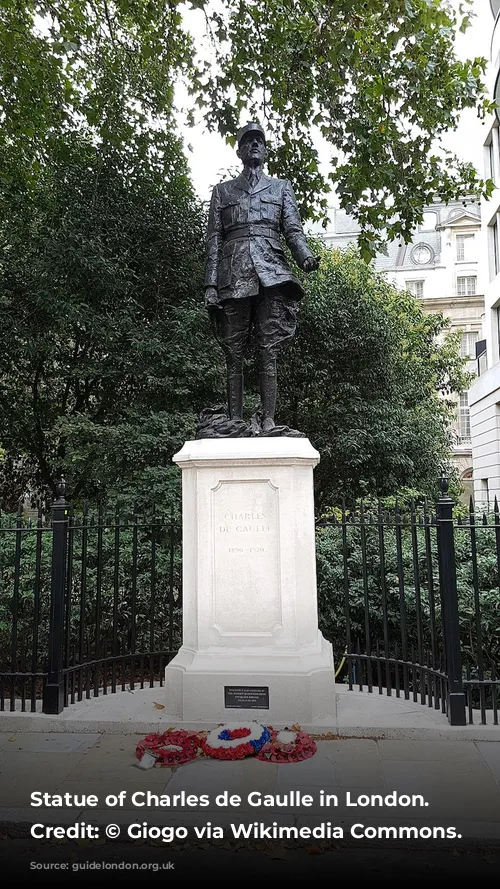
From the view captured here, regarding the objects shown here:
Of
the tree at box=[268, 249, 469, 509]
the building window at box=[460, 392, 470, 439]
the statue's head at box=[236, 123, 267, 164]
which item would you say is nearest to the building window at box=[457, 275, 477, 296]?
the building window at box=[460, 392, 470, 439]

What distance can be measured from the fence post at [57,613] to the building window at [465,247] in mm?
40824

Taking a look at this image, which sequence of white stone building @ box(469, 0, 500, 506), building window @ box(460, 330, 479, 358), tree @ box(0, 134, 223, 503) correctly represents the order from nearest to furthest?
1. tree @ box(0, 134, 223, 503)
2. white stone building @ box(469, 0, 500, 506)
3. building window @ box(460, 330, 479, 358)

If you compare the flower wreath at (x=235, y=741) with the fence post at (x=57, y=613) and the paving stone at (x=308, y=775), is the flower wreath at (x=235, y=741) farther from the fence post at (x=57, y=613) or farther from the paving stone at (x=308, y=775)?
A: the fence post at (x=57, y=613)

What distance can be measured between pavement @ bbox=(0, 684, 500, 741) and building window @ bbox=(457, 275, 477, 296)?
39.8m

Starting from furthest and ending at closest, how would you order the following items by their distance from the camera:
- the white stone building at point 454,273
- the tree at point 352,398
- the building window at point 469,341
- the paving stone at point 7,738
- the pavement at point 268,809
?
the building window at point 469,341
the white stone building at point 454,273
the tree at point 352,398
the paving stone at point 7,738
the pavement at point 268,809

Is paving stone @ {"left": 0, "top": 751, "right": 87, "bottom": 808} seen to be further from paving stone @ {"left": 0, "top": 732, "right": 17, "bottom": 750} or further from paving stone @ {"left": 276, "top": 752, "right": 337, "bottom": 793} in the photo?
paving stone @ {"left": 276, "top": 752, "right": 337, "bottom": 793}

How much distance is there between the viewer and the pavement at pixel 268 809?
118 inches

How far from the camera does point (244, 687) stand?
4.89 meters

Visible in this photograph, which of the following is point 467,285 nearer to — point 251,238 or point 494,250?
point 494,250

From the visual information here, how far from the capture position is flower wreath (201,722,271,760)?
4.27 m

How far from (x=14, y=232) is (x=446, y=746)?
11695 millimetres

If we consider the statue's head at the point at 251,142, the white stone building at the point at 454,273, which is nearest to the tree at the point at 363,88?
the statue's head at the point at 251,142

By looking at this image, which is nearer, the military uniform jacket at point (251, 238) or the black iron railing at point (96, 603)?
the military uniform jacket at point (251, 238)

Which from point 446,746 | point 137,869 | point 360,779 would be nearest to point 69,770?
point 137,869
